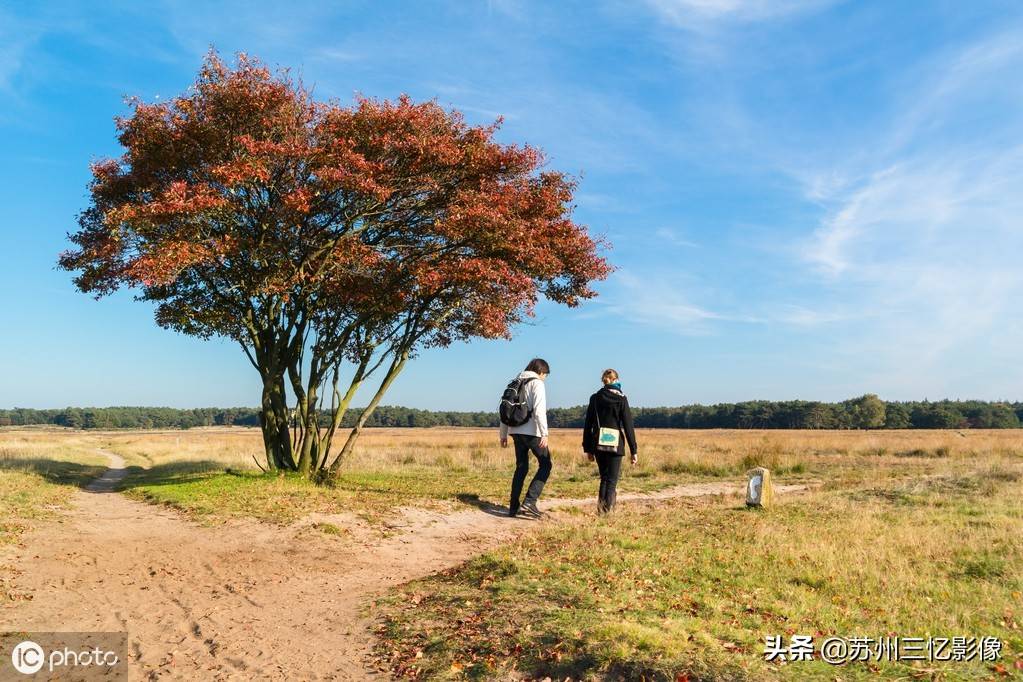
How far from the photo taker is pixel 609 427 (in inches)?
440

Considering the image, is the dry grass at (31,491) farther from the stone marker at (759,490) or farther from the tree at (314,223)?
the stone marker at (759,490)

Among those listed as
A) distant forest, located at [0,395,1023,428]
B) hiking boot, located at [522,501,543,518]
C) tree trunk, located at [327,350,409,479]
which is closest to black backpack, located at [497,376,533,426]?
hiking boot, located at [522,501,543,518]

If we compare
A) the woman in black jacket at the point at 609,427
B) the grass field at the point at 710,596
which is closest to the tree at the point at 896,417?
the grass field at the point at 710,596

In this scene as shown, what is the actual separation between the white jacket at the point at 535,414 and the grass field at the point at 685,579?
4.80 feet

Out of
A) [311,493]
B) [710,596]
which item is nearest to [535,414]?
[710,596]

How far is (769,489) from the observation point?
13508 millimetres

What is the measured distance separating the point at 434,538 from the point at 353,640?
394cm

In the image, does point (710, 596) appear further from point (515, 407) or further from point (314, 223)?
point (314, 223)

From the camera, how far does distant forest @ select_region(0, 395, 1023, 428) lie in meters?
95.4

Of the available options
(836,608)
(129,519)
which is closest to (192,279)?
(129,519)

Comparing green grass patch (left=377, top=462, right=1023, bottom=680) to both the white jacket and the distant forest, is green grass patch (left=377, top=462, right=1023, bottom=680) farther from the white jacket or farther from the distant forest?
the distant forest

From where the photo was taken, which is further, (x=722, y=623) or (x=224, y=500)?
(x=224, y=500)

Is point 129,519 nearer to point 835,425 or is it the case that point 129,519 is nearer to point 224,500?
point 224,500

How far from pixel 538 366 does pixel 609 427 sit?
1478 mm
